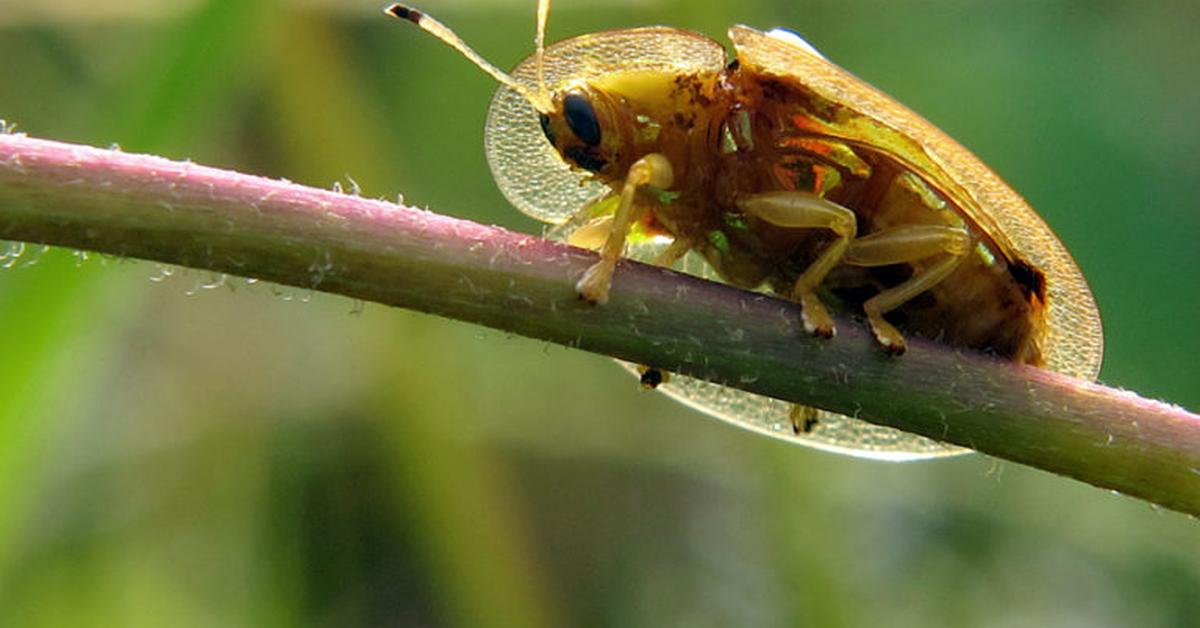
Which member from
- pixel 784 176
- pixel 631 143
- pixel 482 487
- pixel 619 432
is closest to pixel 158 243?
pixel 631 143

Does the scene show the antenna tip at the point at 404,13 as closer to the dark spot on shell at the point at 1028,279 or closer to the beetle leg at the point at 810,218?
the beetle leg at the point at 810,218

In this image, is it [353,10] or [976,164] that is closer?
[976,164]

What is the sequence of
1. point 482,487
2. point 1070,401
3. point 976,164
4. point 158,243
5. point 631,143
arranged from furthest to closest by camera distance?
point 482,487 < point 631,143 < point 976,164 < point 1070,401 < point 158,243

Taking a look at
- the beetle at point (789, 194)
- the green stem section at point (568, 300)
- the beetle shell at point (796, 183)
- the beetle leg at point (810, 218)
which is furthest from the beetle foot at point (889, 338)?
the beetle shell at point (796, 183)

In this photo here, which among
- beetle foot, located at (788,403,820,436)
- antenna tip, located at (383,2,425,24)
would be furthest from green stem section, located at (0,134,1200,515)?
beetle foot, located at (788,403,820,436)

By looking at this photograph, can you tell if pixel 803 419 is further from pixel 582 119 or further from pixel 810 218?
pixel 582 119

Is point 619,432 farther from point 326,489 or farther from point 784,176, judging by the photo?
point 784,176
